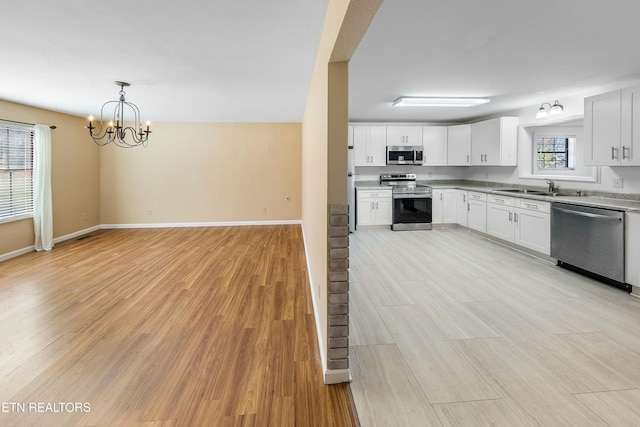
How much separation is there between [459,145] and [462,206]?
52.9 inches

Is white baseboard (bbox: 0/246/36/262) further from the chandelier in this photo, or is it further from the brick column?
the brick column

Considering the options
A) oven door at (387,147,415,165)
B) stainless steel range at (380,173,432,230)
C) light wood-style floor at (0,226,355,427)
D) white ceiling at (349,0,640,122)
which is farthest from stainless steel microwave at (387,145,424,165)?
light wood-style floor at (0,226,355,427)

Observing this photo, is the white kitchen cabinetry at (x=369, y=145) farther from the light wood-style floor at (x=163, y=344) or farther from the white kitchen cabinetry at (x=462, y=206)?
the light wood-style floor at (x=163, y=344)

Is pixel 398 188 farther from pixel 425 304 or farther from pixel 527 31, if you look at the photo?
pixel 527 31

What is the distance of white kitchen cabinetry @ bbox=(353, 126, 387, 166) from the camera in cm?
741

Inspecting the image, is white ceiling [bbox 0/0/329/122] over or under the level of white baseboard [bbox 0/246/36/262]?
over

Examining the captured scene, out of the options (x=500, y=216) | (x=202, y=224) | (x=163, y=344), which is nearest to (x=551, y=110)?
(x=500, y=216)

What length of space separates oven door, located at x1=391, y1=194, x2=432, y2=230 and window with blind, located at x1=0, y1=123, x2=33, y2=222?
636cm

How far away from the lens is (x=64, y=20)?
2.50 metres

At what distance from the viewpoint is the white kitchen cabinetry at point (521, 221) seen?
480 cm

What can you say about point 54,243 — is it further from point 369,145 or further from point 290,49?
point 369,145

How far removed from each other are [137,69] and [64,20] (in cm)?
117

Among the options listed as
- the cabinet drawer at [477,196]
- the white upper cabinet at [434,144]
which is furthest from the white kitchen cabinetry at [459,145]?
the cabinet drawer at [477,196]

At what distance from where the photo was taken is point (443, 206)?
7293 millimetres
